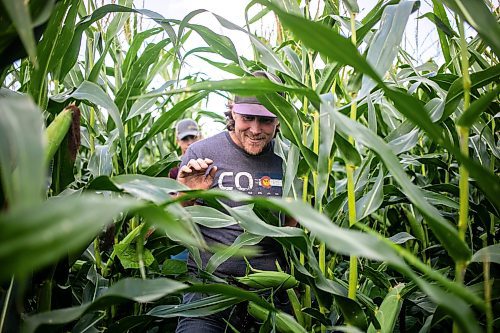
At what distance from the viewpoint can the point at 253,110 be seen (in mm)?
1596

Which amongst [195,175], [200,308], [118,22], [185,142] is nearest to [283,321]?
[200,308]

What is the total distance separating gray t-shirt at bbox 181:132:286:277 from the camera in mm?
1536

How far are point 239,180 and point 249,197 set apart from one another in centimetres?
113

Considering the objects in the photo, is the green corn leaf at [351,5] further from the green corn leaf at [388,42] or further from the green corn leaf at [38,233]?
the green corn leaf at [38,233]

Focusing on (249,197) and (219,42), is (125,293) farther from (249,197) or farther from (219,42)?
(219,42)

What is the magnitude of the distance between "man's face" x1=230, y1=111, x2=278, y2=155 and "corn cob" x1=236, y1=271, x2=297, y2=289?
0.63 metres

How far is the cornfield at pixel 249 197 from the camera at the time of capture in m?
0.38

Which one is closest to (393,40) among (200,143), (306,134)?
(306,134)

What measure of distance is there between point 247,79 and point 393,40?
0.32m

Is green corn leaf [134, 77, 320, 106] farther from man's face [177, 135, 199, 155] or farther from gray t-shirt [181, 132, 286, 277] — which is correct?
man's face [177, 135, 199, 155]

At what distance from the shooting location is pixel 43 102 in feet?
2.65

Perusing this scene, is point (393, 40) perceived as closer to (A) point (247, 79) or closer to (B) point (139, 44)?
(A) point (247, 79)

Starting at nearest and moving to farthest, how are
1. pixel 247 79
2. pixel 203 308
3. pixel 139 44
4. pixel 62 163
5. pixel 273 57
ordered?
pixel 247 79 → pixel 62 163 → pixel 203 308 → pixel 273 57 → pixel 139 44

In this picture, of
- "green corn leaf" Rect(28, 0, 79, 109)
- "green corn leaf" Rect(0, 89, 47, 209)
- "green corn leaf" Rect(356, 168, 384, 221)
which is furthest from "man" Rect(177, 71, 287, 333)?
"green corn leaf" Rect(0, 89, 47, 209)
